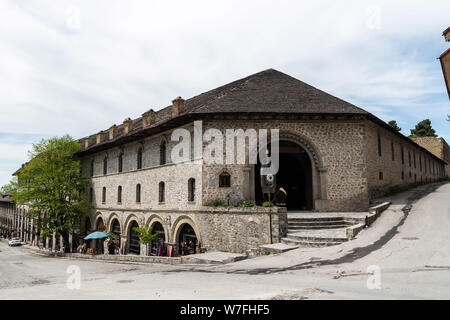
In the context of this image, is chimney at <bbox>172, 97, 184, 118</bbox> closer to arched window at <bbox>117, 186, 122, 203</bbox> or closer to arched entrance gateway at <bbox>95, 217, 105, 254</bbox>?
arched window at <bbox>117, 186, 122, 203</bbox>

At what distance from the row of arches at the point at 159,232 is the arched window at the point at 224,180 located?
117 inches

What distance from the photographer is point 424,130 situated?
195 feet

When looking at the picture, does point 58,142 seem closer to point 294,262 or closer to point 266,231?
point 266,231

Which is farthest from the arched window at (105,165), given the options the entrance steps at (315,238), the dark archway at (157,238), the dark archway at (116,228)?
the entrance steps at (315,238)

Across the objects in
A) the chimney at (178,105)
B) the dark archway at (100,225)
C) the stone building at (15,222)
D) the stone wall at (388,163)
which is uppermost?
the chimney at (178,105)

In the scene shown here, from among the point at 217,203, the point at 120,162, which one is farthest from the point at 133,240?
the point at 217,203

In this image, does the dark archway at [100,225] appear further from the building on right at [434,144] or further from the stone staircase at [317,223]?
the building on right at [434,144]

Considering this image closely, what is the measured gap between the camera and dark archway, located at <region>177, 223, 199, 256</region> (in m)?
18.8

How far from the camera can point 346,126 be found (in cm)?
1852

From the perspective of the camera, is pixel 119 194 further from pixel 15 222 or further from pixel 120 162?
pixel 15 222

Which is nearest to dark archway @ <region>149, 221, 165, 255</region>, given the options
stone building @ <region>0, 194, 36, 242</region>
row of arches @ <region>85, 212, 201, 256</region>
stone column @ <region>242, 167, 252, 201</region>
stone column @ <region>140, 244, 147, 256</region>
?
row of arches @ <region>85, 212, 201, 256</region>

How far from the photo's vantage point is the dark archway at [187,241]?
18.8m

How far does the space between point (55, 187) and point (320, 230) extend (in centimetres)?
2639
